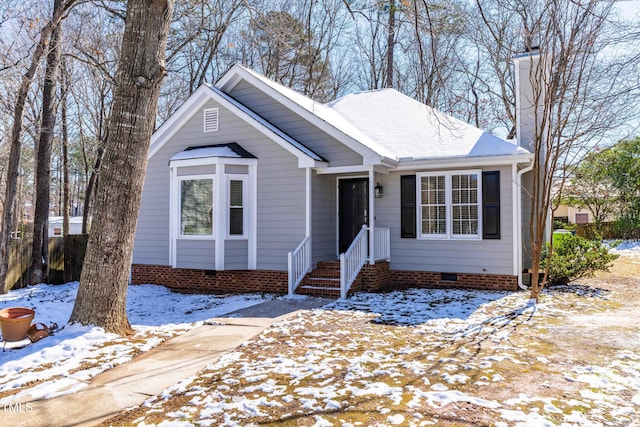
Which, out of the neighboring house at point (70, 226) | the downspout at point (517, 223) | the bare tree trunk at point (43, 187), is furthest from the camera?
the neighboring house at point (70, 226)

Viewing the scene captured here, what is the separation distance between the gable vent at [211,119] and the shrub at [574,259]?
27.7 feet

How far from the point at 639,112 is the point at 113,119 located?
10412mm

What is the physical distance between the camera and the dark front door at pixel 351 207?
11273mm

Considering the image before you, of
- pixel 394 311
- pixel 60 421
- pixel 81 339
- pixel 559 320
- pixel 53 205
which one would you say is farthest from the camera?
pixel 53 205

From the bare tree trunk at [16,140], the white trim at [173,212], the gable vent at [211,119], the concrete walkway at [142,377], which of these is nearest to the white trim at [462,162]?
the gable vent at [211,119]

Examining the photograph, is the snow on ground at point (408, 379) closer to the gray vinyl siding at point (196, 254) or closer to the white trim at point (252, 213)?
the white trim at point (252, 213)

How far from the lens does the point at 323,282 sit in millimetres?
9852

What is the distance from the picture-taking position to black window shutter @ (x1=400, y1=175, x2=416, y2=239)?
10.8 m

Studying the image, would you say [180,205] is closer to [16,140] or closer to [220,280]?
[220,280]

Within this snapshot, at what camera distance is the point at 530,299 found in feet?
29.1

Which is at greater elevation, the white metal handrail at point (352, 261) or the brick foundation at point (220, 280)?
the white metal handrail at point (352, 261)

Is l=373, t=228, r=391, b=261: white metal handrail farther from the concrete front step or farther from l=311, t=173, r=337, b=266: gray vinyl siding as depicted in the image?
l=311, t=173, r=337, b=266: gray vinyl siding

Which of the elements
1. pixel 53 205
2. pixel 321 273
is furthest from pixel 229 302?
pixel 53 205

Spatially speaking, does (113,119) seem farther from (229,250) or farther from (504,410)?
(504,410)
